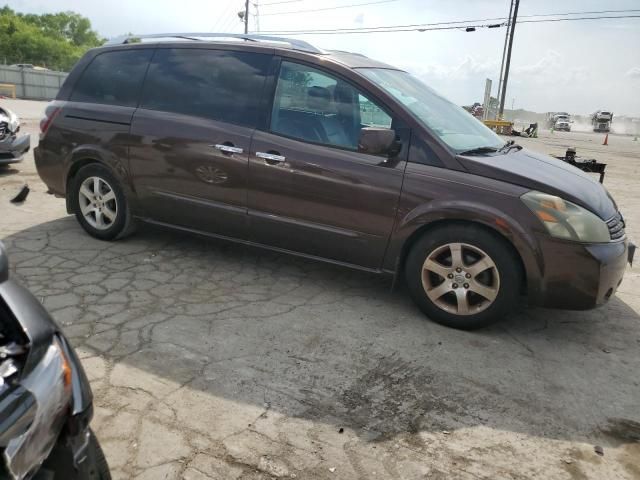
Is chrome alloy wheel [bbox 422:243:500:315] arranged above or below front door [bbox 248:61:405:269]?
below

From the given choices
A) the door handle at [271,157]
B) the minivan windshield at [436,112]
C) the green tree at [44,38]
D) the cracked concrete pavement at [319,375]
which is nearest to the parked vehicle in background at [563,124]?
the green tree at [44,38]

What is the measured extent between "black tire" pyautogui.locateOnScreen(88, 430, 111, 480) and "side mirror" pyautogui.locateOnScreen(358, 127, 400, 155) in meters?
2.52

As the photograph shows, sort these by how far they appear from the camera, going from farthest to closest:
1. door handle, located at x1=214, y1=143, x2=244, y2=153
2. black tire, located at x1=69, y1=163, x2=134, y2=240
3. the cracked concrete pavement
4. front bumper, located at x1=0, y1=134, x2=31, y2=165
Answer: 1. front bumper, located at x1=0, y1=134, x2=31, y2=165
2. black tire, located at x1=69, y1=163, x2=134, y2=240
3. door handle, located at x1=214, y1=143, x2=244, y2=153
4. the cracked concrete pavement

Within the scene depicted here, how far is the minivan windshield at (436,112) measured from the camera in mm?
3809

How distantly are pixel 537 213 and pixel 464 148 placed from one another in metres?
0.73

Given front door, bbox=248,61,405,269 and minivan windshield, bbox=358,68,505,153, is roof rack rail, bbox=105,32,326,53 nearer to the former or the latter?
front door, bbox=248,61,405,269

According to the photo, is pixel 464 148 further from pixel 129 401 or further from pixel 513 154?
pixel 129 401

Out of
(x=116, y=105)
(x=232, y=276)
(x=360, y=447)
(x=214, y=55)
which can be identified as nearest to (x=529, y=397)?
(x=360, y=447)

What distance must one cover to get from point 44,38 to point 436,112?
86982 millimetres

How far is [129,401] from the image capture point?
2650mm

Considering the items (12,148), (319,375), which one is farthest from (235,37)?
(12,148)

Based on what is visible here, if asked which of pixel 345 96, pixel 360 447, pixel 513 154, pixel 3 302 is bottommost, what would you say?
pixel 360 447

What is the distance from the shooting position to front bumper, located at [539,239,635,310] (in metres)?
3.32

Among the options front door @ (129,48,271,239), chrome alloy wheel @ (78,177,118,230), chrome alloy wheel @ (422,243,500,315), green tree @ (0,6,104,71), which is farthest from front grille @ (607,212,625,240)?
green tree @ (0,6,104,71)
